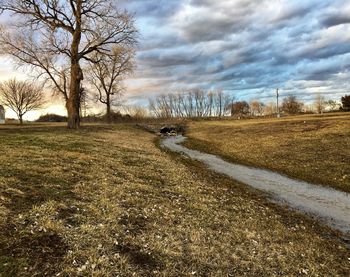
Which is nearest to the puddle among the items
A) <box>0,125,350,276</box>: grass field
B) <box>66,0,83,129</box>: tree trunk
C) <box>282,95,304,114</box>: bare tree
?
<box>0,125,350,276</box>: grass field

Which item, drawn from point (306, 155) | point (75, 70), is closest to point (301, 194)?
point (306, 155)

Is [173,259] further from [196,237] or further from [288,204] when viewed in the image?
[288,204]

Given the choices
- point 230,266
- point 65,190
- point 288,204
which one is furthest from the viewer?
point 288,204

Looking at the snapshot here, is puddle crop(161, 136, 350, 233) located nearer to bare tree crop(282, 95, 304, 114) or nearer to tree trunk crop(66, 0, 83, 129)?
tree trunk crop(66, 0, 83, 129)

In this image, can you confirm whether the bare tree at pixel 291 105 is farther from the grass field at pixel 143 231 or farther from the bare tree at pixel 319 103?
the grass field at pixel 143 231

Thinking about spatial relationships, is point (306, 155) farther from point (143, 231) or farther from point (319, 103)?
point (319, 103)

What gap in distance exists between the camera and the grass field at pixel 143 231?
848 centimetres

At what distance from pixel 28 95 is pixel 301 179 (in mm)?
82549

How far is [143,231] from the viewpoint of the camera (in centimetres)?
1055

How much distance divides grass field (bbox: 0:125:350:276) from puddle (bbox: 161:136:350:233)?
1.31 metres

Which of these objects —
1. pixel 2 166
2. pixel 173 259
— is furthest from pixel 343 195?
pixel 2 166

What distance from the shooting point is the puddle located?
1520cm

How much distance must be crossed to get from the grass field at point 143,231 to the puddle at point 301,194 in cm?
131

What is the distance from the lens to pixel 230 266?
8992mm
